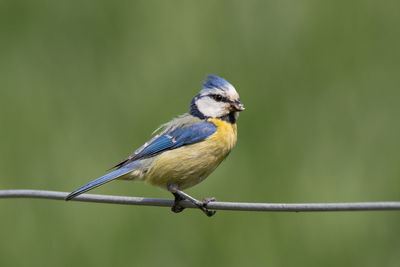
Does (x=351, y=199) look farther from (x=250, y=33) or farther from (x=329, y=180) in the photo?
(x=250, y=33)

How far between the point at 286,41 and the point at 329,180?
44.8 inches

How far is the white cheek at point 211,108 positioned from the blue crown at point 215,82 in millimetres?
80

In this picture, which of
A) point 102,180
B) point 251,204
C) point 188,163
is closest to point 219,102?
point 188,163

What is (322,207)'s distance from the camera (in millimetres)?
2105

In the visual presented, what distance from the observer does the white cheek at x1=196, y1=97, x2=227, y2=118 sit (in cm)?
329

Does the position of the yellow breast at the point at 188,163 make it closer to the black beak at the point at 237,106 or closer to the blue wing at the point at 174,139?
the blue wing at the point at 174,139

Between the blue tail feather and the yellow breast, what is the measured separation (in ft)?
0.40

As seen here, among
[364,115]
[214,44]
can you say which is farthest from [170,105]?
[364,115]

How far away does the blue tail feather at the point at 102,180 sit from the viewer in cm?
257

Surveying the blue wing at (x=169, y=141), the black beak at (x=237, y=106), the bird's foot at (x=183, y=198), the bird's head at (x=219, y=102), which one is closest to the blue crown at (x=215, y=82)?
the bird's head at (x=219, y=102)

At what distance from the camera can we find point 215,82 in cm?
334

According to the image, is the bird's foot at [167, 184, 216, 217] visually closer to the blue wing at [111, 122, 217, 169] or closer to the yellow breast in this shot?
the yellow breast

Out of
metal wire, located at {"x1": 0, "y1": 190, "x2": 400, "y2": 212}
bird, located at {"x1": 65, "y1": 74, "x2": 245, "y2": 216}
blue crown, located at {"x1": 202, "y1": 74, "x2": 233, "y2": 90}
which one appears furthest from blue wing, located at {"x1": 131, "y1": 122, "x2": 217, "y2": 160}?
metal wire, located at {"x1": 0, "y1": 190, "x2": 400, "y2": 212}

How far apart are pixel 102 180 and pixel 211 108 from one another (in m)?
0.83
